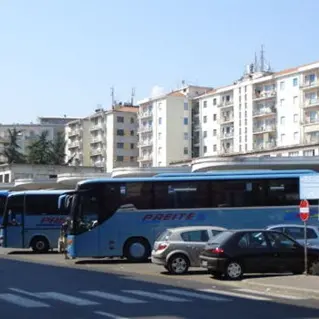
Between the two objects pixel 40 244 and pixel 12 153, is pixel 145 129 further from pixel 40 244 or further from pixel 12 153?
pixel 40 244

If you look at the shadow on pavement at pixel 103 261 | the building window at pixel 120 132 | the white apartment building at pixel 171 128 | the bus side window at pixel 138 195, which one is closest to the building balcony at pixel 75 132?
the building window at pixel 120 132

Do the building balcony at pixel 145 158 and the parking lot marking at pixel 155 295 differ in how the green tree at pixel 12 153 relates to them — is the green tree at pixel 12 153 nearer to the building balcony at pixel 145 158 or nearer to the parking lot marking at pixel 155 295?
the building balcony at pixel 145 158

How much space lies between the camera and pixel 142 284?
1920 centimetres

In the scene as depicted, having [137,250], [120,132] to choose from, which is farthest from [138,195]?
[120,132]

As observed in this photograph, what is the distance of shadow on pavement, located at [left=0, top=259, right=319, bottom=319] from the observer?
1280cm

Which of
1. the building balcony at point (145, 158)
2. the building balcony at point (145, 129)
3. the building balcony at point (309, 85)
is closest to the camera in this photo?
the building balcony at point (309, 85)

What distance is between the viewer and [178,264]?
22.8 metres

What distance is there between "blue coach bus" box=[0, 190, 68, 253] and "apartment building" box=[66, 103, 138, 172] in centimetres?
8512

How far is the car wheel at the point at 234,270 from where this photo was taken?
20.3 metres

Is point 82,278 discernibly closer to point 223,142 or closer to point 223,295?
point 223,295

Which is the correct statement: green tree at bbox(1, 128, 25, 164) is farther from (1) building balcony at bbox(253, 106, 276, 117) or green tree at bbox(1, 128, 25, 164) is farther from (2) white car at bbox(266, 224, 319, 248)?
(2) white car at bbox(266, 224, 319, 248)

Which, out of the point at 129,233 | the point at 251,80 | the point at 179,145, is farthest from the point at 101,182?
the point at 179,145

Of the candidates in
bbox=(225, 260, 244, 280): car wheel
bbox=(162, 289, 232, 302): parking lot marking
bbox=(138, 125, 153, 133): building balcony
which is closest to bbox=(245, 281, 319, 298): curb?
bbox=(225, 260, 244, 280): car wheel

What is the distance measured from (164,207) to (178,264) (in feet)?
21.5
